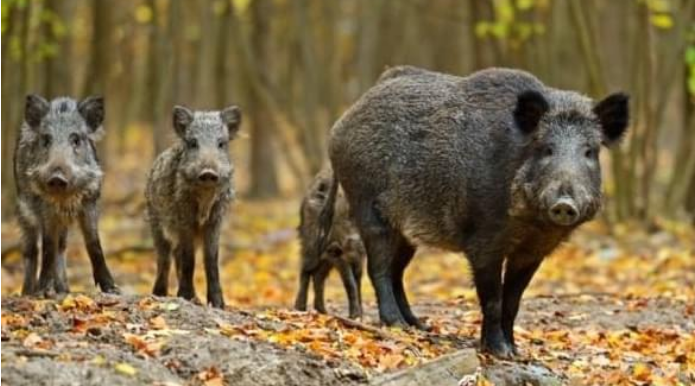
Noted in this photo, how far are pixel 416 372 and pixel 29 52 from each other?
464 inches

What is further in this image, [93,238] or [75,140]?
[93,238]

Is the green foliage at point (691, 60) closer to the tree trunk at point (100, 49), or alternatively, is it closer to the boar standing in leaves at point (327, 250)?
the boar standing in leaves at point (327, 250)

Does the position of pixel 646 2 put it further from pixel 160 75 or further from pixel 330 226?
pixel 330 226

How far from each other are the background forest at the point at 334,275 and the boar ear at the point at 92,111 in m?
1.33

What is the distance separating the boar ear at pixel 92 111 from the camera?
10.4 meters

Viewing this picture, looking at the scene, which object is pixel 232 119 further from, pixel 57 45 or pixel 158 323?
pixel 57 45

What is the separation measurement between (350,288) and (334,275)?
6.06 m

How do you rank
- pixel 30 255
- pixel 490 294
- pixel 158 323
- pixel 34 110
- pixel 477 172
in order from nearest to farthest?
pixel 158 323 < pixel 490 294 < pixel 477 172 < pixel 34 110 < pixel 30 255

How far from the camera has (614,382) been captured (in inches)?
367

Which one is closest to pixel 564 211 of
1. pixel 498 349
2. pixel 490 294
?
pixel 490 294

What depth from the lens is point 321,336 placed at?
29.7ft

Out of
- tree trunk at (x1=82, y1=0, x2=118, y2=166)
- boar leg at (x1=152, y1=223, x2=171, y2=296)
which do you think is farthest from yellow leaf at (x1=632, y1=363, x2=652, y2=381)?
tree trunk at (x1=82, y1=0, x2=118, y2=166)

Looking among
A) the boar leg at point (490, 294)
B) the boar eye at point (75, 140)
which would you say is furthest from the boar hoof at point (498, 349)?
the boar eye at point (75, 140)

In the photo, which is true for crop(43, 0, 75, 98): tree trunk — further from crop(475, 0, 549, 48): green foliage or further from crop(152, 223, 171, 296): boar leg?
crop(152, 223, 171, 296): boar leg
